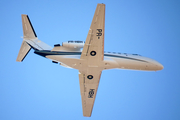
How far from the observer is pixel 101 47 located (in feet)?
58.4

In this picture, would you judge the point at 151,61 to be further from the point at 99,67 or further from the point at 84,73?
the point at 84,73

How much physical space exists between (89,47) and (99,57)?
4.78 feet

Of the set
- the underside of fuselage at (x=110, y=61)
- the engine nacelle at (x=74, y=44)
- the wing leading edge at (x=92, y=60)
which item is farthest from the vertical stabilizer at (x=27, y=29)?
the wing leading edge at (x=92, y=60)

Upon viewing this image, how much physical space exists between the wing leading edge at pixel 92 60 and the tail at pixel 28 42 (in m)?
4.53

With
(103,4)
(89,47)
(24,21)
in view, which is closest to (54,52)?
(89,47)

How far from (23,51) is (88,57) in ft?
23.0

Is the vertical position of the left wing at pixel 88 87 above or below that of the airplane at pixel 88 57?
below

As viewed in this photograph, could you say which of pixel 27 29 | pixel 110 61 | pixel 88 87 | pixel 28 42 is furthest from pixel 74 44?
pixel 27 29

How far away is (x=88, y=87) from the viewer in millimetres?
21828

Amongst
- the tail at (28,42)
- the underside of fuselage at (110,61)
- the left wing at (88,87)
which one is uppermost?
the tail at (28,42)

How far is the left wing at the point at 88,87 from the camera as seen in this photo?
20.5 meters

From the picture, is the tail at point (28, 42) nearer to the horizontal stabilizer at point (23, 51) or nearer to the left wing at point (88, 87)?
the horizontal stabilizer at point (23, 51)

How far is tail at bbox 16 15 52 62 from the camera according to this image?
809 inches

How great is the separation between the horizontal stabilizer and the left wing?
6023 millimetres
